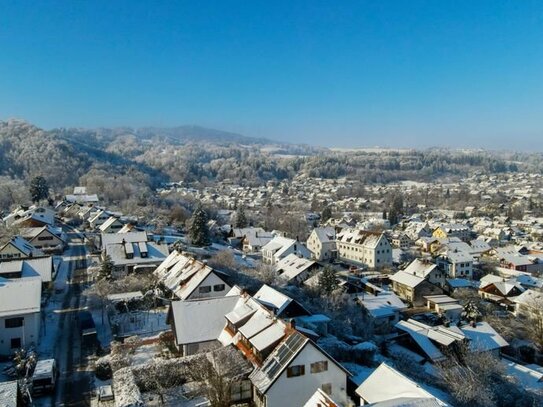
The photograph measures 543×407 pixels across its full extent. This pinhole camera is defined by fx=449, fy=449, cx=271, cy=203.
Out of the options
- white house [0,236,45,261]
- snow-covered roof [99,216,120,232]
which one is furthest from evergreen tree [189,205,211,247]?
white house [0,236,45,261]

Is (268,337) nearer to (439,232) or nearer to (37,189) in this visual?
(37,189)

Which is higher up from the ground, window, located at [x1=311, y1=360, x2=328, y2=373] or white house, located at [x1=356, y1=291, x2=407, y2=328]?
window, located at [x1=311, y1=360, x2=328, y2=373]

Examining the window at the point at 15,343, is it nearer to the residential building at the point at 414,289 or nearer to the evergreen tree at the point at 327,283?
the evergreen tree at the point at 327,283

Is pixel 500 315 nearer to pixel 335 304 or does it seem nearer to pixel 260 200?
pixel 335 304

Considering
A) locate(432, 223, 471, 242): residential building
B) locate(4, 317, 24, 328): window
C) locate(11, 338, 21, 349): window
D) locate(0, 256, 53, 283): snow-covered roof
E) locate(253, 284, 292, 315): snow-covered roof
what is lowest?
locate(432, 223, 471, 242): residential building

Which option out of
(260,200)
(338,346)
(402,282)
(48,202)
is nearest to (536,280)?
(402,282)

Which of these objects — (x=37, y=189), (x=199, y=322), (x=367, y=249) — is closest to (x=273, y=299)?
(x=199, y=322)

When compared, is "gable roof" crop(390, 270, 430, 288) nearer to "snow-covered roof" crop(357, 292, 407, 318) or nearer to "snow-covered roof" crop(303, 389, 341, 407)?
"snow-covered roof" crop(357, 292, 407, 318)
